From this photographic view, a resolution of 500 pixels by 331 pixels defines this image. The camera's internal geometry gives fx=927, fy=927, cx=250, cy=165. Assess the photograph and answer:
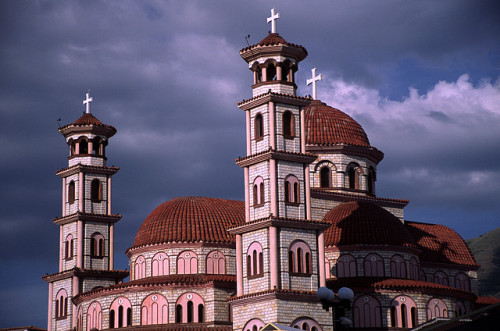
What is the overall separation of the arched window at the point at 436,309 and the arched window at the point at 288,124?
14.1 m

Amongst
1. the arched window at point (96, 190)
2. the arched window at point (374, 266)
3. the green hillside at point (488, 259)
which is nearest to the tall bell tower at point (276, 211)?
the arched window at point (374, 266)

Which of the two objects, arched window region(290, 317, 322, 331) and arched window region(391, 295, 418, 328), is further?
arched window region(391, 295, 418, 328)

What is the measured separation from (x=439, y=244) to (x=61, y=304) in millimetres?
28806

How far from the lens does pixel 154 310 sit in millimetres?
60469

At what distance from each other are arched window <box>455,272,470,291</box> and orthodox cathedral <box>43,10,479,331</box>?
130 mm

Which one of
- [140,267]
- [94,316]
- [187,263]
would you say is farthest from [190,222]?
[94,316]

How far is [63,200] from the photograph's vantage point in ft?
232

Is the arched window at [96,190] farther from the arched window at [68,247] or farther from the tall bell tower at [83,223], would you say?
the arched window at [68,247]

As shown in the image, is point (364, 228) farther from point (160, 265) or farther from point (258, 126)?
point (160, 265)

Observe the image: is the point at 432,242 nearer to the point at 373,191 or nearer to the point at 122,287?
the point at 373,191

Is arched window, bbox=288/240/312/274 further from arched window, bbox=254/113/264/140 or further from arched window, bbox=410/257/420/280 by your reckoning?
arched window, bbox=410/257/420/280

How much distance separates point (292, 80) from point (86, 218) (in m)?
20.2

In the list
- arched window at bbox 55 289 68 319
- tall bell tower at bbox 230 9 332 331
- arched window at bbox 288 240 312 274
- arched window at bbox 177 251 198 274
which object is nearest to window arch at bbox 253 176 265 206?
tall bell tower at bbox 230 9 332 331

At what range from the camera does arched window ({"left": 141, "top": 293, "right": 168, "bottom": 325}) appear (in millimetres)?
60281
